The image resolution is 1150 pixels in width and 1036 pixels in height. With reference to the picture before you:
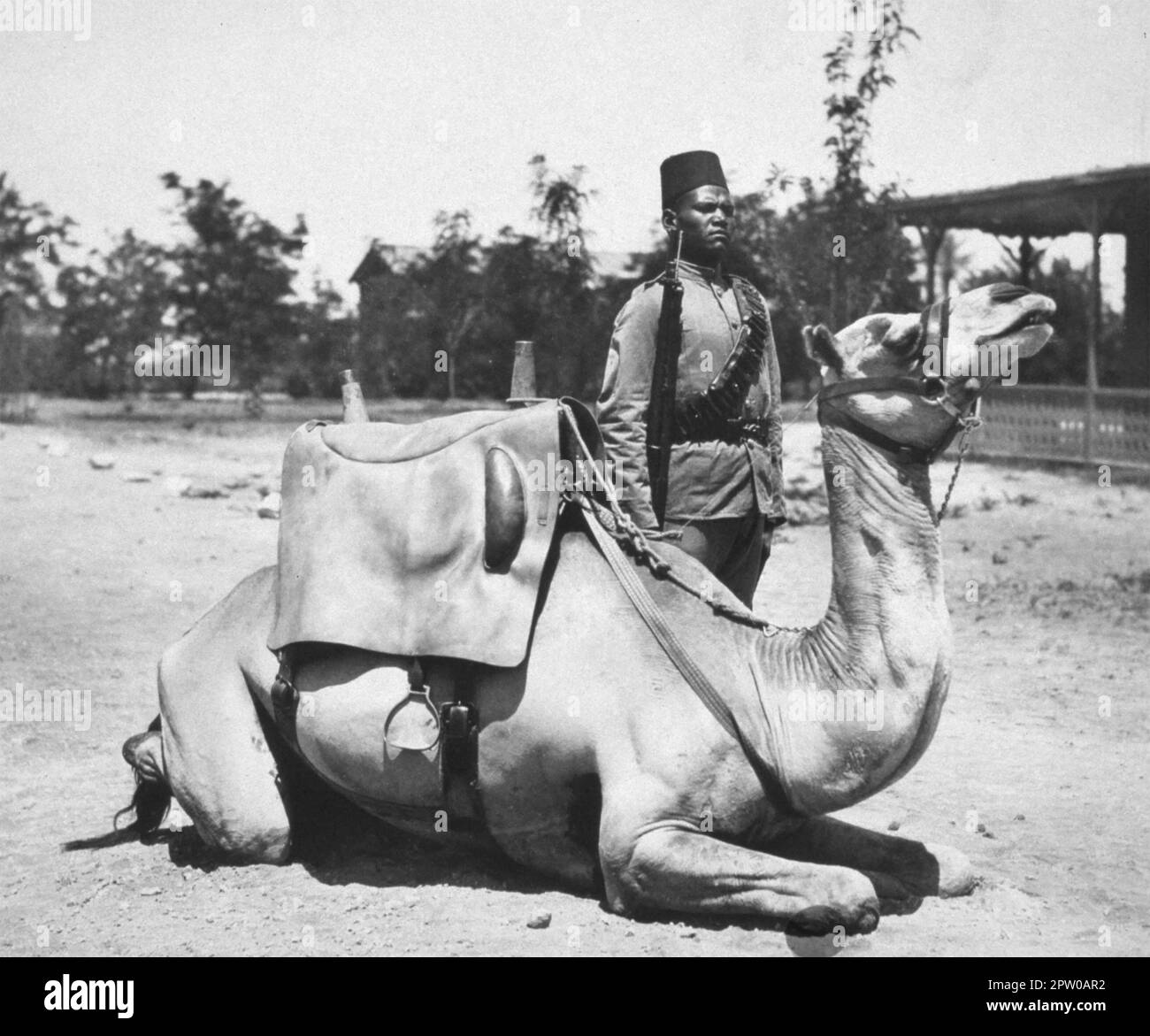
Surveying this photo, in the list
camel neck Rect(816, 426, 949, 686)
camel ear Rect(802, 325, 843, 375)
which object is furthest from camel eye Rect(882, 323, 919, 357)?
camel neck Rect(816, 426, 949, 686)

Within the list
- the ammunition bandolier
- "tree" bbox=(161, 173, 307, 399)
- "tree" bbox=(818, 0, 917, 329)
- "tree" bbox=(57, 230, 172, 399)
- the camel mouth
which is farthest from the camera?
"tree" bbox=(57, 230, 172, 399)

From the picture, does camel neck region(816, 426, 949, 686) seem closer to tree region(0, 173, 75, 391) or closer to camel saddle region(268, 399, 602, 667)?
camel saddle region(268, 399, 602, 667)

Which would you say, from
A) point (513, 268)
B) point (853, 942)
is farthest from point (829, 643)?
point (513, 268)

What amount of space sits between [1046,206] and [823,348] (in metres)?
17.8

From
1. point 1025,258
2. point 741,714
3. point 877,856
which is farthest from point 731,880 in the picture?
point 1025,258

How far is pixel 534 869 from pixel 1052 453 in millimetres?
16643

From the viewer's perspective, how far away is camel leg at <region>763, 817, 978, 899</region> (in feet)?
14.8

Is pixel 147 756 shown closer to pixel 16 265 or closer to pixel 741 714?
pixel 741 714

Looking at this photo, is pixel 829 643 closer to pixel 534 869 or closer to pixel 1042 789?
pixel 534 869

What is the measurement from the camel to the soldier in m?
0.66

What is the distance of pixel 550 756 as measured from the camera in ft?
14.0

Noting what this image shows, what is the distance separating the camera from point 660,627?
4.30m

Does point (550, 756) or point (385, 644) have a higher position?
point (385, 644)
